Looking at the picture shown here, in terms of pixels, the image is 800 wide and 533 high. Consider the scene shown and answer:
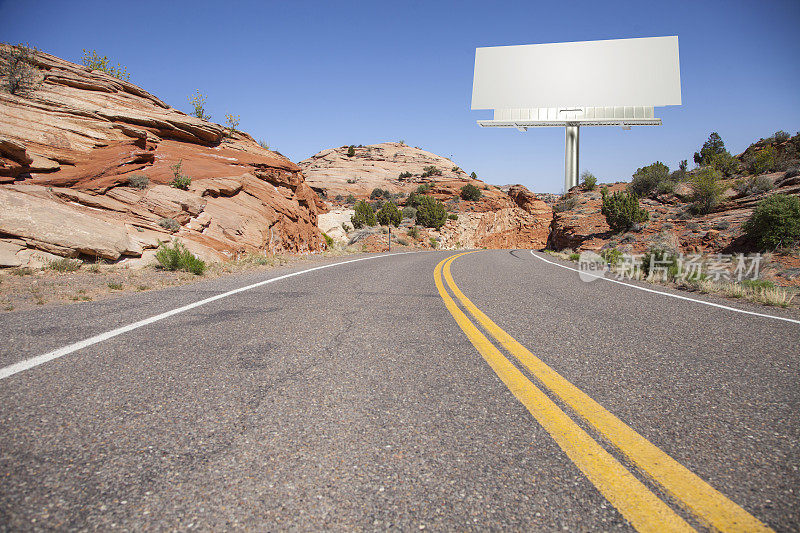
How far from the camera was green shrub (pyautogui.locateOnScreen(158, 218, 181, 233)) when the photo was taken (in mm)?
11109

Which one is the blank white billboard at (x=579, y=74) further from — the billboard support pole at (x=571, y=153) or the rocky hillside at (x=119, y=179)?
the rocky hillside at (x=119, y=179)

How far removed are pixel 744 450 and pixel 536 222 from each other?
5050cm

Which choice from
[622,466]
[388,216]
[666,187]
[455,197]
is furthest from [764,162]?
[455,197]

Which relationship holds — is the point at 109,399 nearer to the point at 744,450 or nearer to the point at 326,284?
the point at 744,450

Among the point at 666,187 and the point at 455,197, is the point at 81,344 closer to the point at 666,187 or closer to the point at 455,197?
the point at 666,187

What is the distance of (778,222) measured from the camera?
11.2 metres

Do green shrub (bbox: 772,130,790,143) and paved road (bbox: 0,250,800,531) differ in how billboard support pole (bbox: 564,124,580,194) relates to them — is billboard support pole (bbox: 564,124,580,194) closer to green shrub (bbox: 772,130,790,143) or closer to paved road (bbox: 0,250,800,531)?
green shrub (bbox: 772,130,790,143)


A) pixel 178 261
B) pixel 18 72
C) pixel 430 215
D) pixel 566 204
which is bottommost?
pixel 178 261

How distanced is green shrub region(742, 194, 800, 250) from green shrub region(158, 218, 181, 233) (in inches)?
675

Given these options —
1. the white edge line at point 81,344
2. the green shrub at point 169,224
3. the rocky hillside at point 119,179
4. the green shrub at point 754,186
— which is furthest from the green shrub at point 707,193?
the green shrub at point 169,224

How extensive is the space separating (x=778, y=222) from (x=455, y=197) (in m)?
43.2

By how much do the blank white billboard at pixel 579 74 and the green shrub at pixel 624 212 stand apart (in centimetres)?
1693

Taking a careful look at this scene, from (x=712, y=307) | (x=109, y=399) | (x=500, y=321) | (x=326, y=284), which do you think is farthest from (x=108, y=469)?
(x=712, y=307)

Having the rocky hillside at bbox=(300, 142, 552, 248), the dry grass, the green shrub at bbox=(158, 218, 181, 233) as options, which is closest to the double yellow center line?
the dry grass
